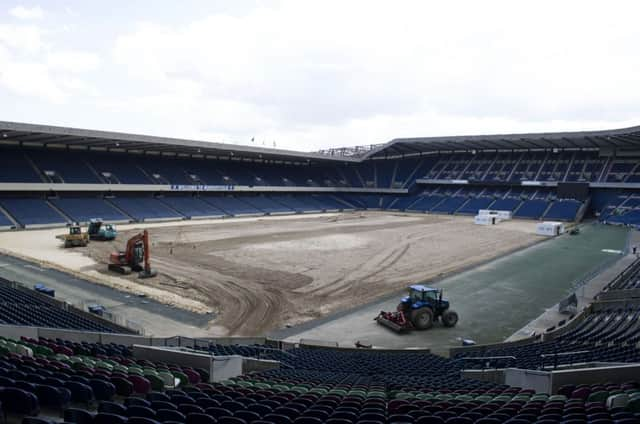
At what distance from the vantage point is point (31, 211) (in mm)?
45375

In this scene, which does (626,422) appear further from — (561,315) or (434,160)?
(434,160)

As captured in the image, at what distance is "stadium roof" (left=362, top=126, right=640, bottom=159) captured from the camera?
195 feet

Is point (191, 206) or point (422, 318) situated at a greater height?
point (191, 206)

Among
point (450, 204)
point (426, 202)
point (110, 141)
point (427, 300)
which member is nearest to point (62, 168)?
point (110, 141)

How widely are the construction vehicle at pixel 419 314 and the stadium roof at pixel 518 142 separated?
49.3 meters

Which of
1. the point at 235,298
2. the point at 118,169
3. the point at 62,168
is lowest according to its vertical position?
the point at 235,298

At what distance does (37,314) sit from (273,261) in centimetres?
1709

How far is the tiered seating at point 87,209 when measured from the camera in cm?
4797

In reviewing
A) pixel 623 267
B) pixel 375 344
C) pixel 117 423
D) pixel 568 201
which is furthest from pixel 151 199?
pixel 568 201

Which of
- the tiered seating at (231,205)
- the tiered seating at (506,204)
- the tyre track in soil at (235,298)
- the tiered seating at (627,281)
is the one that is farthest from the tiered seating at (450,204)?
the tyre track in soil at (235,298)

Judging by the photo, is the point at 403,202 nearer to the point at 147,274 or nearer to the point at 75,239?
the point at 75,239

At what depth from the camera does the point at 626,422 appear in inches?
185

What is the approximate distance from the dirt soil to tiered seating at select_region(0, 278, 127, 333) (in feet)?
15.0

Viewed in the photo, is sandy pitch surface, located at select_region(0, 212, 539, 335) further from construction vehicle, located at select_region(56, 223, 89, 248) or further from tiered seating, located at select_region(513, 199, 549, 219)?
tiered seating, located at select_region(513, 199, 549, 219)
